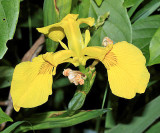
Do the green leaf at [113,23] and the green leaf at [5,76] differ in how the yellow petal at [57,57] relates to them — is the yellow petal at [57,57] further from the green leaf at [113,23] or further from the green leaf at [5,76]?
the green leaf at [5,76]

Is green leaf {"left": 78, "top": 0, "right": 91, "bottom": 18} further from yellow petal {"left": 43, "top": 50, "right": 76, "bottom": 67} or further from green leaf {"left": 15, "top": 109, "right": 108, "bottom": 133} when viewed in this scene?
green leaf {"left": 15, "top": 109, "right": 108, "bottom": 133}

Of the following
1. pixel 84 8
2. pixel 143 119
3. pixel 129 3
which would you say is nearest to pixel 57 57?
pixel 84 8

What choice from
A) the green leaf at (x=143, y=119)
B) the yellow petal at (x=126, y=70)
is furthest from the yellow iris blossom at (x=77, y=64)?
the green leaf at (x=143, y=119)

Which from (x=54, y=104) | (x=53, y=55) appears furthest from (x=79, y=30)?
(x=54, y=104)

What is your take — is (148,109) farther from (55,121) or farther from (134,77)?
(55,121)

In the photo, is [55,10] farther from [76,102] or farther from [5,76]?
[5,76]
